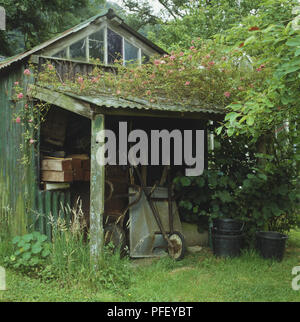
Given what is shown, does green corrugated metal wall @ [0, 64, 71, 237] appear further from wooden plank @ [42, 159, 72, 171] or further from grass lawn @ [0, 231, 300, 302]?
grass lawn @ [0, 231, 300, 302]

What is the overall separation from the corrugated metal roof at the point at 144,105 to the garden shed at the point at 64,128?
2 centimetres

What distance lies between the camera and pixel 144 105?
5.75 meters

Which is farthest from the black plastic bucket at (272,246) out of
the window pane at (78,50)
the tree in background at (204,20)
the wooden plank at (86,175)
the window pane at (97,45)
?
the tree in background at (204,20)

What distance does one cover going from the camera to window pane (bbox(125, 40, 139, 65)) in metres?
8.67

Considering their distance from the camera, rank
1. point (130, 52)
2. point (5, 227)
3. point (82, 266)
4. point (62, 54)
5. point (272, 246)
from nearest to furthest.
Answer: point (82, 266), point (272, 246), point (5, 227), point (62, 54), point (130, 52)

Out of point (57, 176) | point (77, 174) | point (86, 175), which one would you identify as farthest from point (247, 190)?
point (57, 176)

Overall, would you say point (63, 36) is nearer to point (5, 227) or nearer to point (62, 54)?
point (62, 54)

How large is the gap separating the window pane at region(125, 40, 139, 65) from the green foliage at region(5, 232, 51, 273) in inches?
178

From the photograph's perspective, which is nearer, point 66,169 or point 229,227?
point 66,169

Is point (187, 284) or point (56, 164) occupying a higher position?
point (56, 164)

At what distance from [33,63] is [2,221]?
3.13 metres

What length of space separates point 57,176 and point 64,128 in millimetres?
1112

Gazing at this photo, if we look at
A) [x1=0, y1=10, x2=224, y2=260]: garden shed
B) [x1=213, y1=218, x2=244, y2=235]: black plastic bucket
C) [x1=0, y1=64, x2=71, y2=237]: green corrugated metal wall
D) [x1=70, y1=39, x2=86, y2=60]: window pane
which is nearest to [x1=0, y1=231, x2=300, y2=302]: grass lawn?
[x1=213, y1=218, x2=244, y2=235]: black plastic bucket
